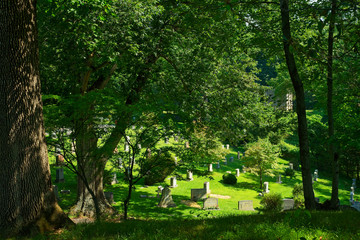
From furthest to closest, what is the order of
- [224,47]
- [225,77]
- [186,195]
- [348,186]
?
[348,186]
[186,195]
[225,77]
[224,47]

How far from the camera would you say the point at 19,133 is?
18.3 feet

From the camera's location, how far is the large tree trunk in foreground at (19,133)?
5.52 m

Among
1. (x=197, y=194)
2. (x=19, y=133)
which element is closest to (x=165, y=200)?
(x=197, y=194)

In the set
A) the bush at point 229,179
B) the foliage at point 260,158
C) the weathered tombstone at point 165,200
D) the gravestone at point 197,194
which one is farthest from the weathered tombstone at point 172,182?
the foliage at point 260,158

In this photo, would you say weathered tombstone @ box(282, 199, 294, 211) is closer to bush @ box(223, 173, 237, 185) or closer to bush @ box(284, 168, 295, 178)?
bush @ box(223, 173, 237, 185)

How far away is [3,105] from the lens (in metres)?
5.53

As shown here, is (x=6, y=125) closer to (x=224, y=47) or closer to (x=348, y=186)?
(x=224, y=47)

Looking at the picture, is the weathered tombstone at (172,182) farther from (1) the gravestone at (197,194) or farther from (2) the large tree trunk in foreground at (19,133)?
(2) the large tree trunk in foreground at (19,133)

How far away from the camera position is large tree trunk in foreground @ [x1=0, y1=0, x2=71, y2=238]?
552 centimetres

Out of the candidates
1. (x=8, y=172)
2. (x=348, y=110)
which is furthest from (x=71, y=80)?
(x=348, y=110)

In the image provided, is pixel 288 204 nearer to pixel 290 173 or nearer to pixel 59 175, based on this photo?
pixel 290 173

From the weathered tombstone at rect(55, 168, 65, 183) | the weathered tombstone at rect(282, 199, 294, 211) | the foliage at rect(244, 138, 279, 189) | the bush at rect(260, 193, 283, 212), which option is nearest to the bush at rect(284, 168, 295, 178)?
the foliage at rect(244, 138, 279, 189)

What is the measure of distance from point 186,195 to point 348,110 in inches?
414

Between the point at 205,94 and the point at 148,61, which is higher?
the point at 148,61
